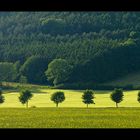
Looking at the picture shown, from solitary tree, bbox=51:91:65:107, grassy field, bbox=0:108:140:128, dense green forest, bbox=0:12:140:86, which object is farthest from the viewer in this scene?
dense green forest, bbox=0:12:140:86

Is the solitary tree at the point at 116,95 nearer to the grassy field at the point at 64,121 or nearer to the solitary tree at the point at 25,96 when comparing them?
the solitary tree at the point at 25,96

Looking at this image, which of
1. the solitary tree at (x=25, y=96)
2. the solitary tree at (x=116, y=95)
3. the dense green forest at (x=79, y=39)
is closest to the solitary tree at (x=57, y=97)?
the solitary tree at (x=25, y=96)

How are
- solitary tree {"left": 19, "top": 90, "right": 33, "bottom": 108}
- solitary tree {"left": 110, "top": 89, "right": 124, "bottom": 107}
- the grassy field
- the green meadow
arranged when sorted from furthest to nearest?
solitary tree {"left": 110, "top": 89, "right": 124, "bottom": 107} → solitary tree {"left": 19, "top": 90, "right": 33, "bottom": 108} → the green meadow → the grassy field

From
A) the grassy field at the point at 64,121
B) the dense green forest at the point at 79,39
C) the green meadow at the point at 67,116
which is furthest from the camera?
the dense green forest at the point at 79,39

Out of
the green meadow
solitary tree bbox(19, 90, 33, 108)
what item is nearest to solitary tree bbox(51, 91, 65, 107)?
the green meadow

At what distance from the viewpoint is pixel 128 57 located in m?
35.0

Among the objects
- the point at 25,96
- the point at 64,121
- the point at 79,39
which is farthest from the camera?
the point at 79,39

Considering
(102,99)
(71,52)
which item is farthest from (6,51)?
(102,99)

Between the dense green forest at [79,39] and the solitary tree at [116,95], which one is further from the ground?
the dense green forest at [79,39]

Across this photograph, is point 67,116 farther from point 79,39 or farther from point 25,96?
point 79,39

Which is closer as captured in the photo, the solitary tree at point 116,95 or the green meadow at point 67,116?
the green meadow at point 67,116

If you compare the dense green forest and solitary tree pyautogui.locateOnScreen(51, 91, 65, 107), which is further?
the dense green forest

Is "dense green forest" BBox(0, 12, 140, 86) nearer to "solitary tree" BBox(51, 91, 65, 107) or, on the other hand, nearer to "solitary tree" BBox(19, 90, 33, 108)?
"solitary tree" BBox(19, 90, 33, 108)

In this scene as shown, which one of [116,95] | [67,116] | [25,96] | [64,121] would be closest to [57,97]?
[25,96]
